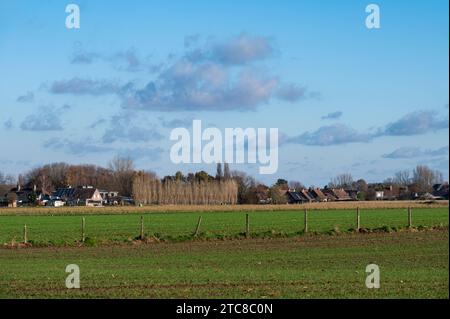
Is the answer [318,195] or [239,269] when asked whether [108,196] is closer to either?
[318,195]

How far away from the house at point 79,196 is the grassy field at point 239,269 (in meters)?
115

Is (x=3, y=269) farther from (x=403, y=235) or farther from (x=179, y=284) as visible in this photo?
(x=403, y=235)

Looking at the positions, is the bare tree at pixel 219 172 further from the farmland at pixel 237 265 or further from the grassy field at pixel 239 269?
the grassy field at pixel 239 269

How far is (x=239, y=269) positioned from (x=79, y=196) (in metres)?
133

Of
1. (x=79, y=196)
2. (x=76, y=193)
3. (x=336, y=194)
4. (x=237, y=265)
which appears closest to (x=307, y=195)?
(x=336, y=194)

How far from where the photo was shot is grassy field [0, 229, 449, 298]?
61.1 feet

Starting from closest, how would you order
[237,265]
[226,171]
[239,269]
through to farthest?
[239,269] → [237,265] → [226,171]

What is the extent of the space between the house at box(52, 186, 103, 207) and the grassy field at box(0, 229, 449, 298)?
115 metres

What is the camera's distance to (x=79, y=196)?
154m

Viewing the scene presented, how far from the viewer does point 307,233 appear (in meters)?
43.9

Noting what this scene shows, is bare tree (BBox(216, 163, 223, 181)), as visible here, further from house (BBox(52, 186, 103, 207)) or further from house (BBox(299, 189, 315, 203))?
house (BBox(52, 186, 103, 207))

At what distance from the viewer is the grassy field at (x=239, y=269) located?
18625 mm

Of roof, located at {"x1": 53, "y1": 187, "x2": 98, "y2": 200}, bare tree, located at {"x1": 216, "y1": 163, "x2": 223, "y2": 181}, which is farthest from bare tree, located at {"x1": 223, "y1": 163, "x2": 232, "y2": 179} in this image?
roof, located at {"x1": 53, "y1": 187, "x2": 98, "y2": 200}
